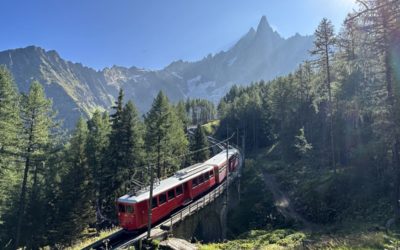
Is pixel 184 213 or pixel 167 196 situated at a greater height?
pixel 167 196

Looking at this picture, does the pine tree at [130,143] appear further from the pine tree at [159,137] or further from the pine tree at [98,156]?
the pine tree at [159,137]

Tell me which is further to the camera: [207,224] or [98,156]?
[98,156]

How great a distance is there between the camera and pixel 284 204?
3372 cm

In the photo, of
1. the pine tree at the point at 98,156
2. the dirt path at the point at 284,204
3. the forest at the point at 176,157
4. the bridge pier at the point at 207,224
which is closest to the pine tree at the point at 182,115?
the forest at the point at 176,157

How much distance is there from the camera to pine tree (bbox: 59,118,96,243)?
3325 cm

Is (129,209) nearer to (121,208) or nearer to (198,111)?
(121,208)

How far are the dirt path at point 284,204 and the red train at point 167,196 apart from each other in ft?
24.9

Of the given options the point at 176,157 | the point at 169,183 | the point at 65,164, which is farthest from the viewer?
the point at 65,164

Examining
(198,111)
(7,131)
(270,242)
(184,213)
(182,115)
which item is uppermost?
(198,111)

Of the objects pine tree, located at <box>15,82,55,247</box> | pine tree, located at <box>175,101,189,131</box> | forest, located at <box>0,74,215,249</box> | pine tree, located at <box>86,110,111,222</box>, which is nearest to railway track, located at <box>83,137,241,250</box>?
Answer: forest, located at <box>0,74,215,249</box>

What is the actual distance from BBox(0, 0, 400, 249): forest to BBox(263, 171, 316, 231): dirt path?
2.52 ft

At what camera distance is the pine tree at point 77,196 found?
109 ft

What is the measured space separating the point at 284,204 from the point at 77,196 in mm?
23186

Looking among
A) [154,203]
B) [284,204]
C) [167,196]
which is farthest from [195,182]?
[284,204]
